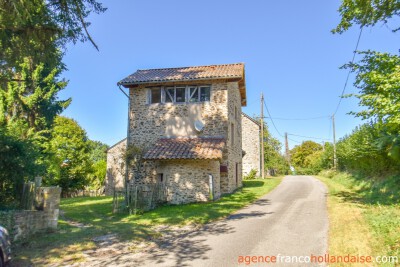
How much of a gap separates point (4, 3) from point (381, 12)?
1368 cm

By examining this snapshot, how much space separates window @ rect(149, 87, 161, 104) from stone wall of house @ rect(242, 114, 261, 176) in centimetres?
1722

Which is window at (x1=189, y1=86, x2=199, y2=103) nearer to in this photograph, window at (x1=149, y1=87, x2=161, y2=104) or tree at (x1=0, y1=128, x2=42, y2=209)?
window at (x1=149, y1=87, x2=161, y2=104)

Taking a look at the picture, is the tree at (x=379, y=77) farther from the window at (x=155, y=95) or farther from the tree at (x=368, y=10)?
the window at (x=155, y=95)

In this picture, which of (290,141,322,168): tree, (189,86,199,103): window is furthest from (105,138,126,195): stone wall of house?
(290,141,322,168): tree

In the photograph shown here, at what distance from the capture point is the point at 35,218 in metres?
8.41

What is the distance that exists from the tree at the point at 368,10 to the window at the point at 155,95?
1089 cm

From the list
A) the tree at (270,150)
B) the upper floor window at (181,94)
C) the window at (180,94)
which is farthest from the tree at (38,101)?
the tree at (270,150)

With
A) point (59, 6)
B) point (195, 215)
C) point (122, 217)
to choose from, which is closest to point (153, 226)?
point (195, 215)

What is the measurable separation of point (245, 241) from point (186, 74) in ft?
42.1

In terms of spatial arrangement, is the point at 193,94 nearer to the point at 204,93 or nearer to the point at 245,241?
the point at 204,93

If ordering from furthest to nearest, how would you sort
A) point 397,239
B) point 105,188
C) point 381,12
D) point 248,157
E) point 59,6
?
point 248,157 < point 105,188 < point 381,12 < point 59,6 < point 397,239

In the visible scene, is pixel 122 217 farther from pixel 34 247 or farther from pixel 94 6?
pixel 94 6

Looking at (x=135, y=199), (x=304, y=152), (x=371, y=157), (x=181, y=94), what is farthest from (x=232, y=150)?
(x=304, y=152)

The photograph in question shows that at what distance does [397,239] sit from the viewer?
6340 mm
